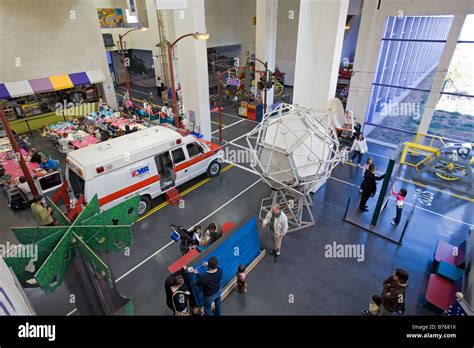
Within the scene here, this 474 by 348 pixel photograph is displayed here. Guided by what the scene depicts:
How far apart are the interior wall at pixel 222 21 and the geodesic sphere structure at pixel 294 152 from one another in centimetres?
1783

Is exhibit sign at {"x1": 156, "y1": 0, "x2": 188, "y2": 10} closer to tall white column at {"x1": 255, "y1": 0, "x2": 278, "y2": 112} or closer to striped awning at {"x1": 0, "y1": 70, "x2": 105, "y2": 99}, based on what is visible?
tall white column at {"x1": 255, "y1": 0, "x2": 278, "y2": 112}

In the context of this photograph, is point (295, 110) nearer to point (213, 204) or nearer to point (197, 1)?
point (213, 204)

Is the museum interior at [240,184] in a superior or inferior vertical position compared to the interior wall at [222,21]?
inferior

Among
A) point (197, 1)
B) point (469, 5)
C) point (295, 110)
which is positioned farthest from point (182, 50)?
point (469, 5)

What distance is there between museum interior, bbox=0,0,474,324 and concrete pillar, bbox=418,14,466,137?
73 millimetres

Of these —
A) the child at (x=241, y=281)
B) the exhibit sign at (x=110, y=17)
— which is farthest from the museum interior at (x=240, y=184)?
the exhibit sign at (x=110, y=17)

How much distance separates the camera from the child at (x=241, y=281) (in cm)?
651

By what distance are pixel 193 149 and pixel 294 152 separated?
414 centimetres

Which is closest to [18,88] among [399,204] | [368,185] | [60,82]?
[60,82]

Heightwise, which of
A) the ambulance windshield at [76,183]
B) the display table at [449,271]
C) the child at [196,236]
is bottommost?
the display table at [449,271]

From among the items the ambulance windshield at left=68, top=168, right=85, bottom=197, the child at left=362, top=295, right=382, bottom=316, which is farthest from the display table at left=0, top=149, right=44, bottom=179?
the child at left=362, top=295, right=382, bottom=316

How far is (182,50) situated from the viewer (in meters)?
12.9

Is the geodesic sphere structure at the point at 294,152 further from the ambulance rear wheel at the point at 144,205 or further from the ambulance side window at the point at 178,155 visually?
the ambulance rear wheel at the point at 144,205

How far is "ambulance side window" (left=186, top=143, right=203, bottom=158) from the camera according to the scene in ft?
33.9
